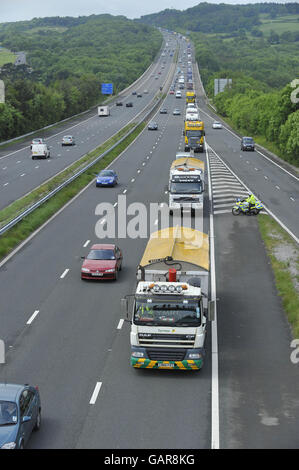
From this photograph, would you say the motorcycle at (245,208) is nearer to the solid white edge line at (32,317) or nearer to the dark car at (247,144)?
the solid white edge line at (32,317)

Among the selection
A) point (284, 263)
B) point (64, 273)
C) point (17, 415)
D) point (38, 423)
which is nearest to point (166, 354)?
point (38, 423)

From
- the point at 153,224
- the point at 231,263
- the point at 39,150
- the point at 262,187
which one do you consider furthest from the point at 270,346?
the point at 39,150

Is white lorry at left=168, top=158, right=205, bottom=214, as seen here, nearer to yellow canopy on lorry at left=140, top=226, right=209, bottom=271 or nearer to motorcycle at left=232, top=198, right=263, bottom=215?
motorcycle at left=232, top=198, right=263, bottom=215

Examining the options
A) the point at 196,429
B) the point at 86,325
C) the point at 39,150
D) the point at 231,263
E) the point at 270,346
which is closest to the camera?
the point at 196,429

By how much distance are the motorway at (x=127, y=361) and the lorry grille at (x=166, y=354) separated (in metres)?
0.63

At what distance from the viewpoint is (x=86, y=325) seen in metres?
25.7

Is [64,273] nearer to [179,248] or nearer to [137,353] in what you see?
[179,248]

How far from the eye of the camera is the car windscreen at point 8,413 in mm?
15031

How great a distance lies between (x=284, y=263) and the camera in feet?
A: 114

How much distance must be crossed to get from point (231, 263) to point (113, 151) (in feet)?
168

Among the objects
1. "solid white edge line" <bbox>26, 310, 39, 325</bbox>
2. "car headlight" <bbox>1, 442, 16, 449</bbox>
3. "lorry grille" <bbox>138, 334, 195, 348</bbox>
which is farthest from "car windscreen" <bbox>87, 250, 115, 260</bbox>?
"car headlight" <bbox>1, 442, 16, 449</bbox>

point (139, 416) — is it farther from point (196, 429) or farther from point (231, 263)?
point (231, 263)

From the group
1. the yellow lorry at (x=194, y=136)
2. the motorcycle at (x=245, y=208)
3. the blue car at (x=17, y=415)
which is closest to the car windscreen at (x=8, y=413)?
the blue car at (x=17, y=415)
